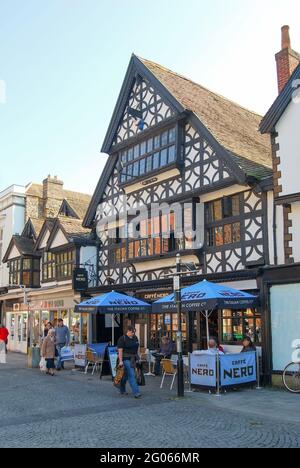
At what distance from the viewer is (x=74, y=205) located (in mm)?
29391

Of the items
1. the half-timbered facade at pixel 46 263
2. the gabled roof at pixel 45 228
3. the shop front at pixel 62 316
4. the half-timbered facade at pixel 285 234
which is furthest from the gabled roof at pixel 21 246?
the half-timbered facade at pixel 285 234

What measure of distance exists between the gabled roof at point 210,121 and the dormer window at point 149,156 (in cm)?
105

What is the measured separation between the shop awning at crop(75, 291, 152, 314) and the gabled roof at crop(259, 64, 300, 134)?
6.92 m

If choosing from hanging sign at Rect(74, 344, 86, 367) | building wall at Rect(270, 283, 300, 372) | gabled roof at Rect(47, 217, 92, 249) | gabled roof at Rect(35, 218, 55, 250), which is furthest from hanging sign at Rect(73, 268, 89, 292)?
building wall at Rect(270, 283, 300, 372)

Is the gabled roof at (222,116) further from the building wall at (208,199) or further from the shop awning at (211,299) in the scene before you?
the shop awning at (211,299)

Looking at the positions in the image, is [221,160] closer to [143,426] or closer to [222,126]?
[222,126]

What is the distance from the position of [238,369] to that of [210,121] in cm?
899

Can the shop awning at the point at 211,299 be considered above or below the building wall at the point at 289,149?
below

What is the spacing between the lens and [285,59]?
663 inches

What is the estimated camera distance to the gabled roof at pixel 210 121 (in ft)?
51.0

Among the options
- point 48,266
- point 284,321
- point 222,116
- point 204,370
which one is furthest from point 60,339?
point 222,116

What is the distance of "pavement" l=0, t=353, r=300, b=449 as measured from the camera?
291 inches

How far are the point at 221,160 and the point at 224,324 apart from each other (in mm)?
5316
